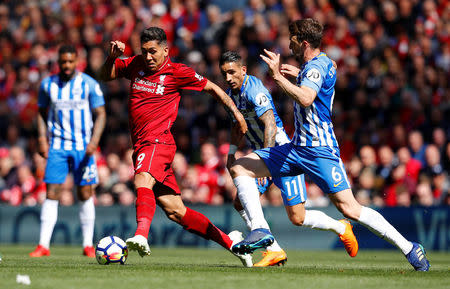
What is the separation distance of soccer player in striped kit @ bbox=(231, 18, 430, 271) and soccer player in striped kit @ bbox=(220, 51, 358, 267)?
1.31ft

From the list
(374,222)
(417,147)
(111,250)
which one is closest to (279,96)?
(417,147)

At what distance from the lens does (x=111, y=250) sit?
7398 millimetres

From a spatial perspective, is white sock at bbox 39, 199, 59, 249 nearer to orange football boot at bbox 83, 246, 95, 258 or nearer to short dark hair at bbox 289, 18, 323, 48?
orange football boot at bbox 83, 246, 95, 258

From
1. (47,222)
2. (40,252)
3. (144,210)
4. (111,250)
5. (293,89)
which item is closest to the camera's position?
(293,89)

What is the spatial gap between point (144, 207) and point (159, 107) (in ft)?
3.83

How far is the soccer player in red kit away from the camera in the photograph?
7.63 m

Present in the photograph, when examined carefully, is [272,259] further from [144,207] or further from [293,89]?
[293,89]

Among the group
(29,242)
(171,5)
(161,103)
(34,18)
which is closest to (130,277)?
(161,103)

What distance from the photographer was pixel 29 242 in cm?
1387

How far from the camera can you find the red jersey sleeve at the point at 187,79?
311 inches

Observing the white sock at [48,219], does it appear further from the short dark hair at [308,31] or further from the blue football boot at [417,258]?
the blue football boot at [417,258]

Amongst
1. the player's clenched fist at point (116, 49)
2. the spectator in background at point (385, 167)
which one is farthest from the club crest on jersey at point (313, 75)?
the spectator in background at point (385, 167)

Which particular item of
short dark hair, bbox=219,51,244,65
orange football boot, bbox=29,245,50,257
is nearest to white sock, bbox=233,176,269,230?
short dark hair, bbox=219,51,244,65

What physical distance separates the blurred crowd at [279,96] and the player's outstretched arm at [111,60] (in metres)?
5.97
